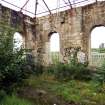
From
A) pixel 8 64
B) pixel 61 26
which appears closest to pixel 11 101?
pixel 8 64

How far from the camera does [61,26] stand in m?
13.4

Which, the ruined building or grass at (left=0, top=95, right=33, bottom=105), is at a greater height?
the ruined building

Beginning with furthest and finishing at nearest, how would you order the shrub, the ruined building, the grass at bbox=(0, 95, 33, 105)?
the ruined building
the shrub
the grass at bbox=(0, 95, 33, 105)

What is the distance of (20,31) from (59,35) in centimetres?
278

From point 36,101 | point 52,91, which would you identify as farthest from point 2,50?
point 52,91

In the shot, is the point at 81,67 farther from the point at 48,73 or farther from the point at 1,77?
the point at 1,77

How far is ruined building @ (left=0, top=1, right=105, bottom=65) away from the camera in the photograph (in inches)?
482

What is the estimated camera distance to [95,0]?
40.1 ft

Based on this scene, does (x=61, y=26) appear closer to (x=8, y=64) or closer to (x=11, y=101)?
(x=8, y=64)

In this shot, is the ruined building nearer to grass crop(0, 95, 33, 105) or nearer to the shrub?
the shrub

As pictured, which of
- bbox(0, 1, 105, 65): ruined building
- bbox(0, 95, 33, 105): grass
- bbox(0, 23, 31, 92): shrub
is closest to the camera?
bbox(0, 95, 33, 105): grass

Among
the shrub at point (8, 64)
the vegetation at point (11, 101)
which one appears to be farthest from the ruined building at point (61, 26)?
the vegetation at point (11, 101)

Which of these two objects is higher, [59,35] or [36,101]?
[59,35]

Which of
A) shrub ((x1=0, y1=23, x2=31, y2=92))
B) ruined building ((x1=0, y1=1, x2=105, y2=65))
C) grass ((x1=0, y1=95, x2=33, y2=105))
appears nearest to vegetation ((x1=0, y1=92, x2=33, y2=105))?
grass ((x1=0, y1=95, x2=33, y2=105))
